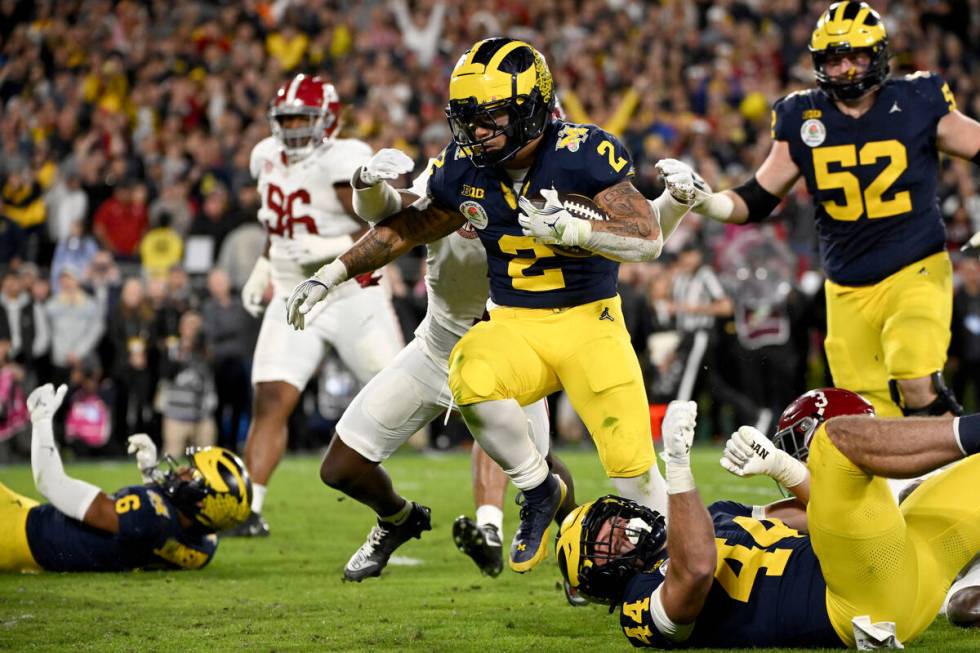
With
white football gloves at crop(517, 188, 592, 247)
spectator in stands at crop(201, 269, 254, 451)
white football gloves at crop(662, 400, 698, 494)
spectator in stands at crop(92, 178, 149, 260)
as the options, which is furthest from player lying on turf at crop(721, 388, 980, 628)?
spectator in stands at crop(92, 178, 149, 260)

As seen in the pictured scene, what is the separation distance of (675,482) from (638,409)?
85 centimetres

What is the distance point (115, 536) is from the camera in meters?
6.21

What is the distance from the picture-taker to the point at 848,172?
6.29 meters

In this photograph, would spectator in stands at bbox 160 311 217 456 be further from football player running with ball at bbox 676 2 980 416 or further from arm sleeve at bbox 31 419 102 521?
football player running with ball at bbox 676 2 980 416

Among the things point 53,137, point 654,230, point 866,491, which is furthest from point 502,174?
point 53,137

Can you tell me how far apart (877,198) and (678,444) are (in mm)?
2716

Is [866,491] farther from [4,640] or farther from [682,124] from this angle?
[682,124]

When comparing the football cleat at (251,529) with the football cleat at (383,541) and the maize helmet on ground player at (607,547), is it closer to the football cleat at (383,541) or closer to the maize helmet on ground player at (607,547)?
the football cleat at (383,541)

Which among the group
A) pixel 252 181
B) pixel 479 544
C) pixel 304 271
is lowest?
pixel 252 181

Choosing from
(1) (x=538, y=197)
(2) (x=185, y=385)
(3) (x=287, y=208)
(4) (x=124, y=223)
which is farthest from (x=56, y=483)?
(4) (x=124, y=223)

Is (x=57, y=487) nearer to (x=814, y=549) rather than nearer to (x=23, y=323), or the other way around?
(x=814, y=549)

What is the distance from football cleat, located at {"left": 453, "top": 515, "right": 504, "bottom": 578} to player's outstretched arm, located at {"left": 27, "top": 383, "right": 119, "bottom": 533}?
5.55ft

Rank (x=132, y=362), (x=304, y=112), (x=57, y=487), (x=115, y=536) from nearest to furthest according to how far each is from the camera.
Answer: (x=57, y=487)
(x=115, y=536)
(x=304, y=112)
(x=132, y=362)

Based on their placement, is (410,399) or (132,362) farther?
(132,362)
